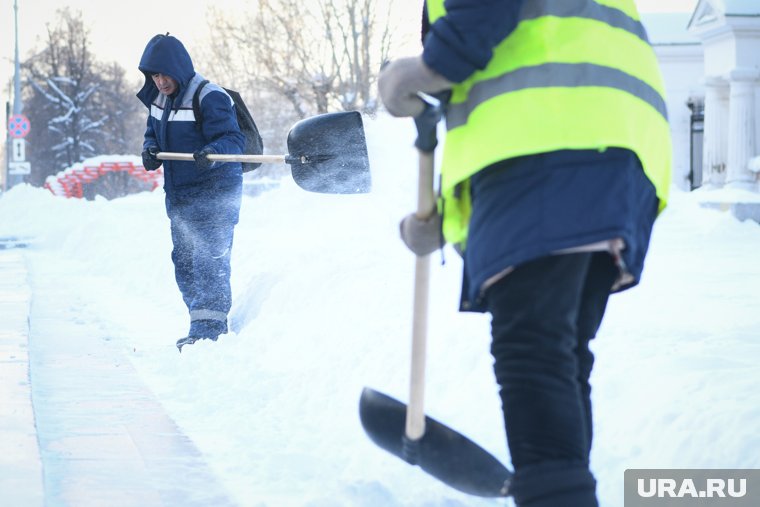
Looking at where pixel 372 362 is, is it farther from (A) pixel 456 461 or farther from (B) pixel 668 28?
(B) pixel 668 28

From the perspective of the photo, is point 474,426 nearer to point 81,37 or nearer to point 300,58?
point 300,58

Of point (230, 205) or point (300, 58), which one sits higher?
point (300, 58)

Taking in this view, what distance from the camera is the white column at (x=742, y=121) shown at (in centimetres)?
1712

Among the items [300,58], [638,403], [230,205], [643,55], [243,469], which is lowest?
[243,469]

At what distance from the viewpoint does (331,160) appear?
5945 mm

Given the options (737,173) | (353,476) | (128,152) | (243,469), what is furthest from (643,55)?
(128,152)

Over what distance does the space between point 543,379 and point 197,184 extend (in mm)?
4288

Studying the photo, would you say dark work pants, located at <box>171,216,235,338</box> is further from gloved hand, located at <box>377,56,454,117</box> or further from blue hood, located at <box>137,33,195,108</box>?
gloved hand, located at <box>377,56,454,117</box>

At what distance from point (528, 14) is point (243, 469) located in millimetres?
1984

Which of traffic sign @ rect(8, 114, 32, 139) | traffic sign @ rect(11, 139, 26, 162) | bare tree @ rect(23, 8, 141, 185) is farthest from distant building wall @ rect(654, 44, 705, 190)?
bare tree @ rect(23, 8, 141, 185)

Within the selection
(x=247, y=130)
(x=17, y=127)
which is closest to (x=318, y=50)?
(x=17, y=127)

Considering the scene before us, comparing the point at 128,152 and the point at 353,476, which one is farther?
the point at 128,152

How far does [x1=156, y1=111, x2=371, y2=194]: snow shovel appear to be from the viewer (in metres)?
5.72

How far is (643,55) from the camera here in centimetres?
221
